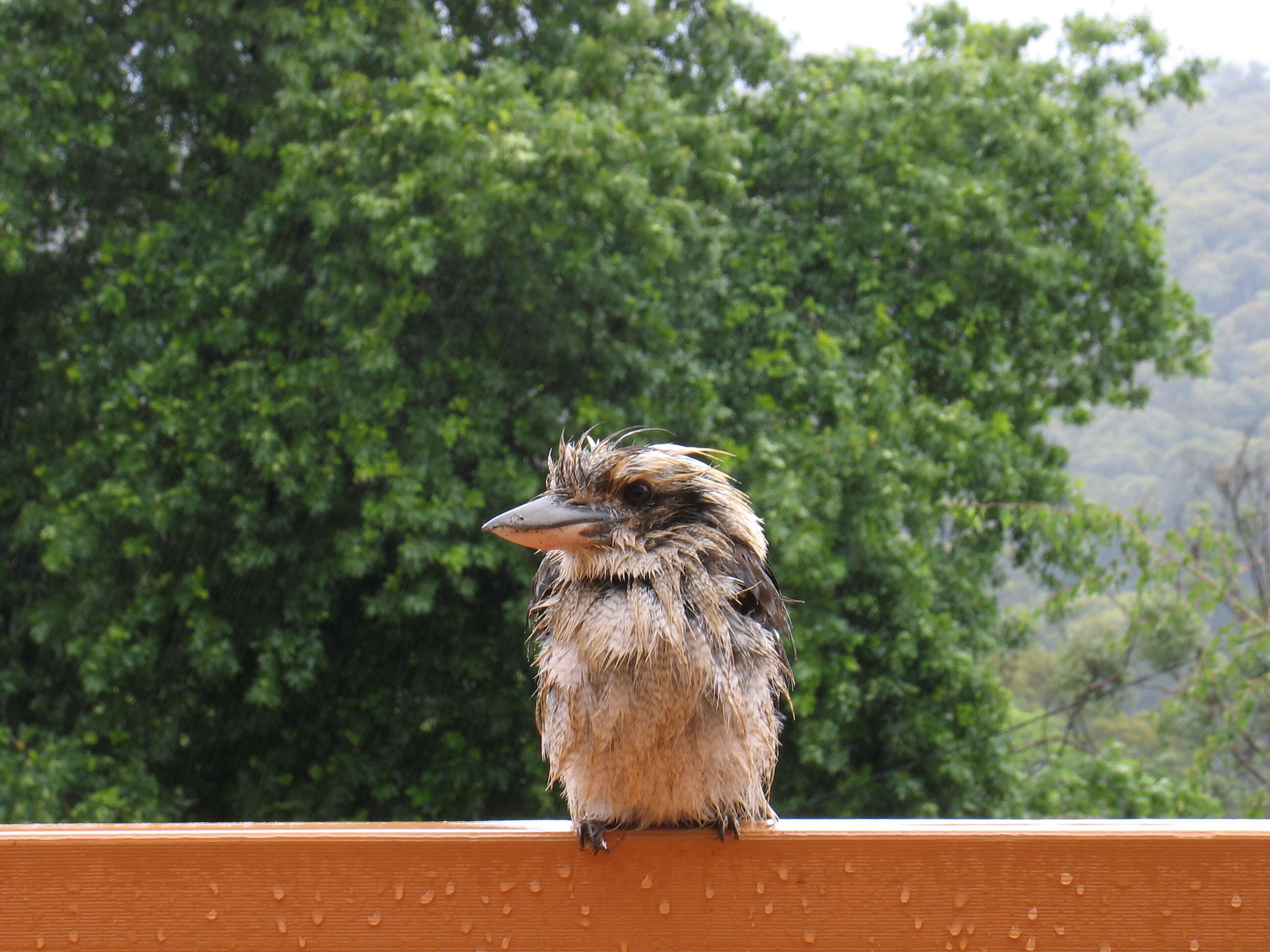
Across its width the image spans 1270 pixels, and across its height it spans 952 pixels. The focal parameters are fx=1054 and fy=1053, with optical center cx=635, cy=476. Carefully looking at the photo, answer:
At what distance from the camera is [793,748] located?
7.49 meters

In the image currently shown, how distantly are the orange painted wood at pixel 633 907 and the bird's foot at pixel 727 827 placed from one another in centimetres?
11

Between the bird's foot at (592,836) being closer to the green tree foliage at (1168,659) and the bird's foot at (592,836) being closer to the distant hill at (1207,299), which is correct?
the green tree foliage at (1168,659)

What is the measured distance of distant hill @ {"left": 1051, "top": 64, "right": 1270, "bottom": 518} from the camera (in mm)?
13875

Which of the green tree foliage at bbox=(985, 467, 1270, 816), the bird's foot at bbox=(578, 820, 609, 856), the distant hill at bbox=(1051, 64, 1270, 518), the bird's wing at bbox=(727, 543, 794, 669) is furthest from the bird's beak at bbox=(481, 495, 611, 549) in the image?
the distant hill at bbox=(1051, 64, 1270, 518)

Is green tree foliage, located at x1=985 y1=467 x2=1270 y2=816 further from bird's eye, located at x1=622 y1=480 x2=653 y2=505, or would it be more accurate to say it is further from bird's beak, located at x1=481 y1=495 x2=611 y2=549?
bird's beak, located at x1=481 y1=495 x2=611 y2=549

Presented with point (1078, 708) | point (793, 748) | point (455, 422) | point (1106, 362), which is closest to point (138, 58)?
point (455, 422)

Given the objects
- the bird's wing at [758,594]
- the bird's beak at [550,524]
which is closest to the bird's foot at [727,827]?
the bird's wing at [758,594]

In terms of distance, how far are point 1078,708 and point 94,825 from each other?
30.7 feet

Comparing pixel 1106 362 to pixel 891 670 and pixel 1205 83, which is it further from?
pixel 891 670

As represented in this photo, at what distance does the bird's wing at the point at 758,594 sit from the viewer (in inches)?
71.7

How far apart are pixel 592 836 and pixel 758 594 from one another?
0.54 metres

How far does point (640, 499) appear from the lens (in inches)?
71.1

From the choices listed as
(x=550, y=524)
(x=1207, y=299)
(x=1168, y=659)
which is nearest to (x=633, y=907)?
(x=550, y=524)

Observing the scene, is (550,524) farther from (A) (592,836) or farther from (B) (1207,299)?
(B) (1207,299)
